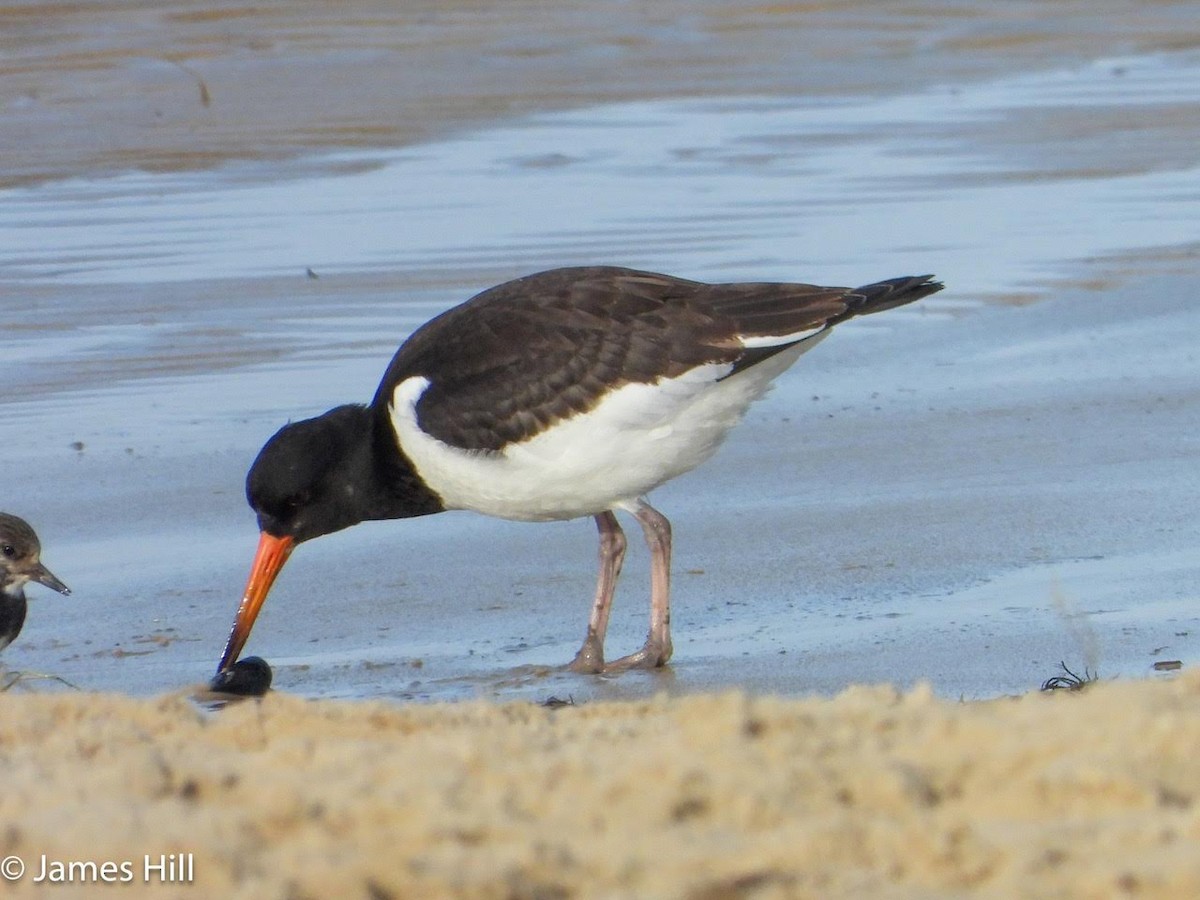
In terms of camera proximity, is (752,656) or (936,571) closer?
(752,656)

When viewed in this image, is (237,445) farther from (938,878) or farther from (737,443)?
(938,878)

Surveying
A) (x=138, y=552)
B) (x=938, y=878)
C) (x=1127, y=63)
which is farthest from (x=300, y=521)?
(x=1127, y=63)

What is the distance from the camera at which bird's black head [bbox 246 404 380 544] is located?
5.74 m

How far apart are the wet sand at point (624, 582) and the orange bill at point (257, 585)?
0.12 metres

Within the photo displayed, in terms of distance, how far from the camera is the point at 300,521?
228 inches

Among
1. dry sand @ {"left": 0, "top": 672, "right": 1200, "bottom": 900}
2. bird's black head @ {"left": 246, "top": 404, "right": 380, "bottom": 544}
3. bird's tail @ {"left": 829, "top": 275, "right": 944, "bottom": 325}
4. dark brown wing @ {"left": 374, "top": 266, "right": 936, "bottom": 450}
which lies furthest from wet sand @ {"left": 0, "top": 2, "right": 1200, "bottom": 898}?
bird's tail @ {"left": 829, "top": 275, "right": 944, "bottom": 325}

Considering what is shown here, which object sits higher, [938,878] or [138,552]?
[938,878]

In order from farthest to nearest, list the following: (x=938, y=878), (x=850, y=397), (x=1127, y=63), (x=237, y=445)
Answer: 1. (x=1127, y=63)
2. (x=850, y=397)
3. (x=237, y=445)
4. (x=938, y=878)

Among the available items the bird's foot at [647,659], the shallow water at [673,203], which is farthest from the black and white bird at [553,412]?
the shallow water at [673,203]

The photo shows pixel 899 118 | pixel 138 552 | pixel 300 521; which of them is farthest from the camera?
pixel 899 118

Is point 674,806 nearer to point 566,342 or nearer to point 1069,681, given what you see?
point 1069,681

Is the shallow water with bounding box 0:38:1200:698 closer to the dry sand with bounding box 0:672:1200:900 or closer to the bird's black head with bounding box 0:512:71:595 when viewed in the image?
the bird's black head with bounding box 0:512:71:595

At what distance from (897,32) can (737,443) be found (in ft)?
35.4
